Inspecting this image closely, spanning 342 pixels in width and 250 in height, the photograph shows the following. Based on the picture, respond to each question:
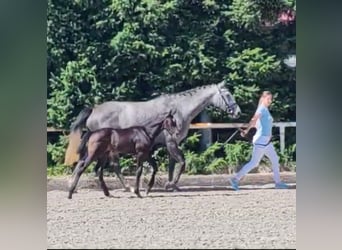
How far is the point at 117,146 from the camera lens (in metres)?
6.90

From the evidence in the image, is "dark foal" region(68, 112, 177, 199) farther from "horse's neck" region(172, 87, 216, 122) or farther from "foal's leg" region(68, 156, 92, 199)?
"horse's neck" region(172, 87, 216, 122)

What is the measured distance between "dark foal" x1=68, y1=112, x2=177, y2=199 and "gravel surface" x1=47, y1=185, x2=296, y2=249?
0.12 meters

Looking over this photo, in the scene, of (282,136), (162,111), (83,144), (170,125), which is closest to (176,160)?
(170,125)

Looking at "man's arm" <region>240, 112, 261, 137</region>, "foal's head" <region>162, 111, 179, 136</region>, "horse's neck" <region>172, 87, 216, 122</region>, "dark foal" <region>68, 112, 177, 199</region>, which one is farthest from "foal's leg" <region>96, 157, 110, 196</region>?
"man's arm" <region>240, 112, 261, 137</region>

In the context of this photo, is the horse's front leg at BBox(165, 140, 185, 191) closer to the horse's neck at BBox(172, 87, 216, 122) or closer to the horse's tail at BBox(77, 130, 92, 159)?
the horse's neck at BBox(172, 87, 216, 122)

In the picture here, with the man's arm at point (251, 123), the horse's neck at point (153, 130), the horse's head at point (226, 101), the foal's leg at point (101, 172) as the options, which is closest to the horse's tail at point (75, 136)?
the foal's leg at point (101, 172)

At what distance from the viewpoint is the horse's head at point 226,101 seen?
22.7ft

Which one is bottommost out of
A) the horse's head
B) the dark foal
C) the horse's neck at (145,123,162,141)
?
the dark foal

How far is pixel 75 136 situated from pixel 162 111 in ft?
2.16

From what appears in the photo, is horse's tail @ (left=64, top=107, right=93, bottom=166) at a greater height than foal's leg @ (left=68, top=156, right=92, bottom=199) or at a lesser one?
greater

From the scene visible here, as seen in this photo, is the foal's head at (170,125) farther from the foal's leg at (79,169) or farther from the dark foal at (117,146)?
the foal's leg at (79,169)

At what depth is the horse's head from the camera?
6934 mm

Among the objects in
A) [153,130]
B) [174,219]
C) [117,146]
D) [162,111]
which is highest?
[162,111]

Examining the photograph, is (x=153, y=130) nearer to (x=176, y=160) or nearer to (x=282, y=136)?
(x=176, y=160)
